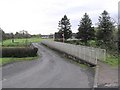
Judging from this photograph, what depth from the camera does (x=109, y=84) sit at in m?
15.7

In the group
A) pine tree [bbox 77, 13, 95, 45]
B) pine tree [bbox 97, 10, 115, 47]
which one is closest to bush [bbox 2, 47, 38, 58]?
pine tree [bbox 97, 10, 115, 47]

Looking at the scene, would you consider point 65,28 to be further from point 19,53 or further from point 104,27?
point 19,53

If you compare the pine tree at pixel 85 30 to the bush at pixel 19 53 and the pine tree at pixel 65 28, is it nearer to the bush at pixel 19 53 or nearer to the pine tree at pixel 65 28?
the pine tree at pixel 65 28

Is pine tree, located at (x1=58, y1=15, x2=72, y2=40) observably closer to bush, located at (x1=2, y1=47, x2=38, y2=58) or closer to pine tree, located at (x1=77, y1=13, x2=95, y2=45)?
pine tree, located at (x1=77, y1=13, x2=95, y2=45)

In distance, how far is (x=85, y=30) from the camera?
90688 mm

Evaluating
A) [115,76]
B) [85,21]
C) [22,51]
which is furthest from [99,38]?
[115,76]

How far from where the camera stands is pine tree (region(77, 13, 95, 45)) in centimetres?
8952

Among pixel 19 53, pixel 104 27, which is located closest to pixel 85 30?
pixel 104 27

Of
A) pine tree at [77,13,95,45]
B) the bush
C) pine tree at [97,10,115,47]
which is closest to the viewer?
the bush

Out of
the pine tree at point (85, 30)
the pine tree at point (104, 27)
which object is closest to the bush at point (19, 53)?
the pine tree at point (104, 27)

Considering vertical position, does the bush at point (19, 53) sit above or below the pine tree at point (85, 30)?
below

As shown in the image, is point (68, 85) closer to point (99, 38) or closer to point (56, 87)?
point (56, 87)

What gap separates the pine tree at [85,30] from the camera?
89.5 m

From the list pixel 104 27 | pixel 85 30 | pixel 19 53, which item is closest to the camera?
pixel 19 53
